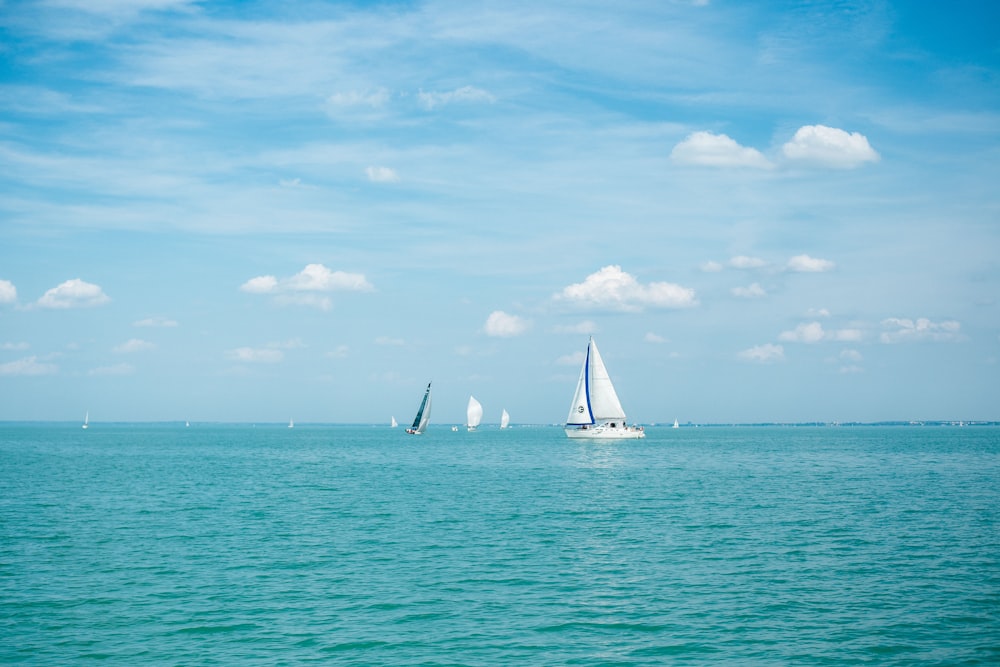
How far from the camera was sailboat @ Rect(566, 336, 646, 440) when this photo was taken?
146m

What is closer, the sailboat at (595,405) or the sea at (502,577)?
the sea at (502,577)

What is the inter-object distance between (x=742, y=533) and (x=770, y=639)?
19.3 m

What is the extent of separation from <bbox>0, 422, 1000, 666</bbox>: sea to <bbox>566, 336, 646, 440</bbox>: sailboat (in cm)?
8125

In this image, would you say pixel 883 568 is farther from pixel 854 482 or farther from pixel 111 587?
pixel 854 482

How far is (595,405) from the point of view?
150m

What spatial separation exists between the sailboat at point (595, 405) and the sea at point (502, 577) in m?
81.2

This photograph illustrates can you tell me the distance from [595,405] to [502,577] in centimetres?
11905

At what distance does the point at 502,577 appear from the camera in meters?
32.0

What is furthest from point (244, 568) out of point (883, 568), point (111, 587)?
point (883, 568)

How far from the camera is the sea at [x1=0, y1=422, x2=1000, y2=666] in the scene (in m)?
23.4

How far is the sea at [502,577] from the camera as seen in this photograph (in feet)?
76.8

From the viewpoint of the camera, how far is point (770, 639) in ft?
78.3

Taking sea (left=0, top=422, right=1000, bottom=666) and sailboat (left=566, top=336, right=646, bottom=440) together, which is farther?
sailboat (left=566, top=336, right=646, bottom=440)

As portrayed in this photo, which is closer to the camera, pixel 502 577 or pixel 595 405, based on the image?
Result: pixel 502 577
